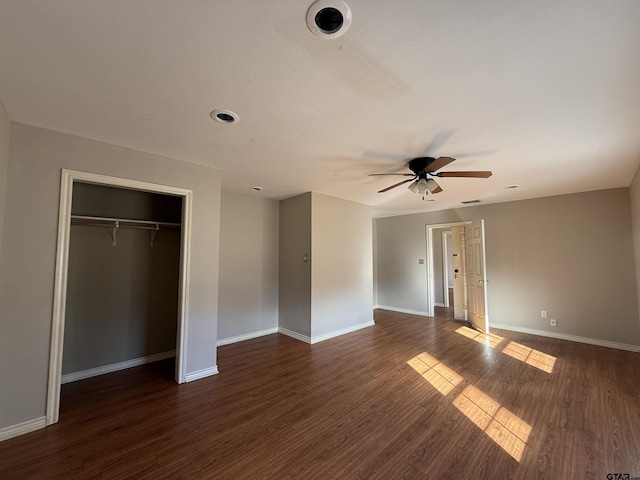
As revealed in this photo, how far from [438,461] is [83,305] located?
3854 millimetres

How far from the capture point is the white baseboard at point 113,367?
294 centimetres

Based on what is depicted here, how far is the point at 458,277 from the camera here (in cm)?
612

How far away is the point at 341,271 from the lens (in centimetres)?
481

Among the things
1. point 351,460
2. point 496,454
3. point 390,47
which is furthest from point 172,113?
point 496,454

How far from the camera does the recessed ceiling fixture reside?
6.53 ft

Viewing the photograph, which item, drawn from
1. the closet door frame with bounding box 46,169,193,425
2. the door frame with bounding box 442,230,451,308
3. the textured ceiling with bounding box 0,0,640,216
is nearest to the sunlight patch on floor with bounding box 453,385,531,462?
the textured ceiling with bounding box 0,0,640,216

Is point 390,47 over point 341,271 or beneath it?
over

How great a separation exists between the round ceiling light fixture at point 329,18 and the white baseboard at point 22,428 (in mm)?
3479

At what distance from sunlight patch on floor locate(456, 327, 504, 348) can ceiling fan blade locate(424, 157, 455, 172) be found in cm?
318

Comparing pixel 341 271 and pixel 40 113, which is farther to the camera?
pixel 341 271

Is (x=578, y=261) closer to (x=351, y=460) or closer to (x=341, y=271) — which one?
(x=341, y=271)

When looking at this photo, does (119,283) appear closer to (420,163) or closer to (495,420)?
(420,163)

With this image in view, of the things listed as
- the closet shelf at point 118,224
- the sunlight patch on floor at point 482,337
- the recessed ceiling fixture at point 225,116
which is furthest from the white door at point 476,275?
the closet shelf at point 118,224

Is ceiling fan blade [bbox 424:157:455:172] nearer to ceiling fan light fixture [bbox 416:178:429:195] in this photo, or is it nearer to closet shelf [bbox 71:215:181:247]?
ceiling fan light fixture [bbox 416:178:429:195]
